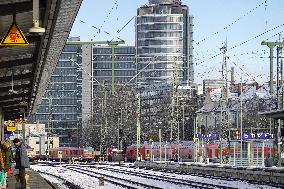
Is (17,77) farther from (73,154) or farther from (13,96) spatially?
(73,154)

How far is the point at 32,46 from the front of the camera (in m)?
22.0

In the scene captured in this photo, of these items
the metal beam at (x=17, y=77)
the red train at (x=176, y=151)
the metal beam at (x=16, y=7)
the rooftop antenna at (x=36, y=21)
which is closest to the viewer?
the rooftop antenna at (x=36, y=21)

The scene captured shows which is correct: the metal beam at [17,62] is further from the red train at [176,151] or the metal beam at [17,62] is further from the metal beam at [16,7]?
the red train at [176,151]

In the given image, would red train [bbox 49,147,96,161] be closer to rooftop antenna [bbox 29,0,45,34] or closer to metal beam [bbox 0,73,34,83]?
metal beam [bbox 0,73,34,83]

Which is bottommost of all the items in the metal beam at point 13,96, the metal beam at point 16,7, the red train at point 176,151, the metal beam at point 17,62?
the red train at point 176,151

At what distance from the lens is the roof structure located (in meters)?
15.5

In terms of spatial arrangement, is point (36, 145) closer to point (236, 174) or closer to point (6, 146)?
point (236, 174)

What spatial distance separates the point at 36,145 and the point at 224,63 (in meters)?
96.5

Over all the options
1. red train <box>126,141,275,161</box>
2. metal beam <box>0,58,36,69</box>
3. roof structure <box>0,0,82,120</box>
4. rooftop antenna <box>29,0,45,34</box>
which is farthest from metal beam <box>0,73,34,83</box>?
red train <box>126,141,275,161</box>

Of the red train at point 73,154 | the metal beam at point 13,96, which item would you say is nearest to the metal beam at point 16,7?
the metal beam at point 13,96

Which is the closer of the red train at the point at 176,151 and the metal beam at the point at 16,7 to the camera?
the metal beam at the point at 16,7

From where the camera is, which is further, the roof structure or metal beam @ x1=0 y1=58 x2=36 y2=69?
metal beam @ x1=0 y1=58 x2=36 y2=69

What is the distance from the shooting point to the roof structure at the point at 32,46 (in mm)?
15453

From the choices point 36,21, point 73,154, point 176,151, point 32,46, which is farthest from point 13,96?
point 73,154
